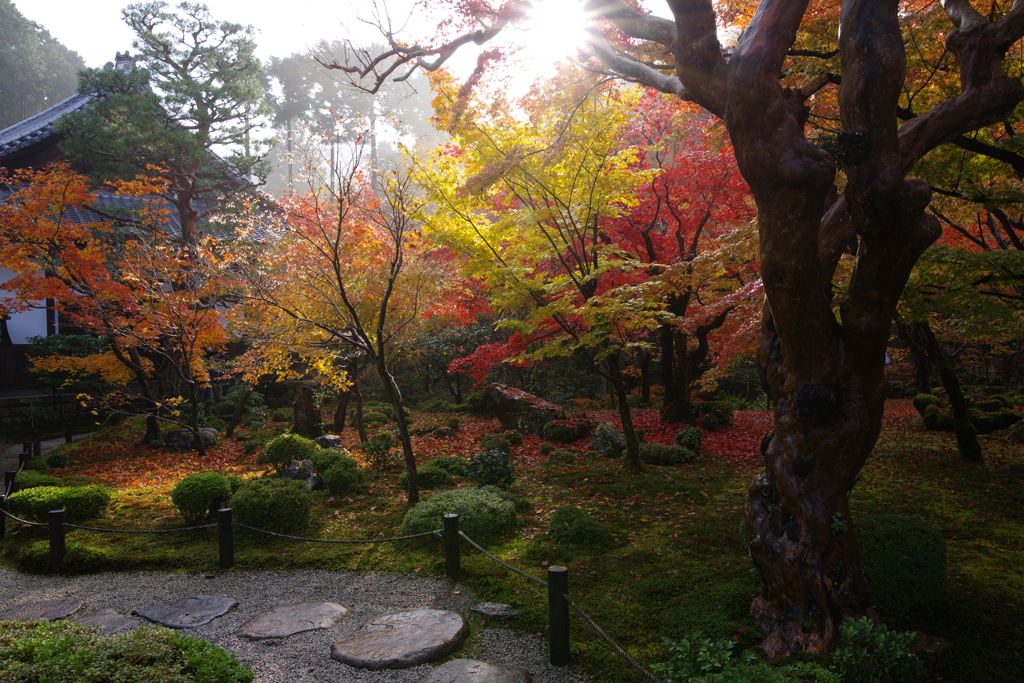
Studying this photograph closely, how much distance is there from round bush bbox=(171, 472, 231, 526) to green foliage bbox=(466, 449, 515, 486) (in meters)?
3.82

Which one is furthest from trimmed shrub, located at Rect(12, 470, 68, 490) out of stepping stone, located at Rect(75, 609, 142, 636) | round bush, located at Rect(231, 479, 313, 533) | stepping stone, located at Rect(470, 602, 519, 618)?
stepping stone, located at Rect(470, 602, 519, 618)

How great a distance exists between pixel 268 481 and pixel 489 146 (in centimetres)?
605

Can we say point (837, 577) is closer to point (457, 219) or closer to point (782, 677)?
point (782, 677)

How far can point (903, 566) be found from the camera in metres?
4.92

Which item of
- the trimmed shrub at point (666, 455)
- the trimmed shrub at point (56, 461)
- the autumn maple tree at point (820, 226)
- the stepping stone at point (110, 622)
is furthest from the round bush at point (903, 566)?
the trimmed shrub at point (56, 461)

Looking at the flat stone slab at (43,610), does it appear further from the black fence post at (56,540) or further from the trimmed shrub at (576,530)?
the trimmed shrub at (576,530)

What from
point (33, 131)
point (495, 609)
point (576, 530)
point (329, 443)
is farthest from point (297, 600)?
point (33, 131)

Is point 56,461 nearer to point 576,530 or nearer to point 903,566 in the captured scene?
point 576,530

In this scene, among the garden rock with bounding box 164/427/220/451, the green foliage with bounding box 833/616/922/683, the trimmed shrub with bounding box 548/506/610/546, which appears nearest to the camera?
the green foliage with bounding box 833/616/922/683

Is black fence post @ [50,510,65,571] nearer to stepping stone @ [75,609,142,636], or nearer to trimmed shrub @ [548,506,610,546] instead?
stepping stone @ [75,609,142,636]

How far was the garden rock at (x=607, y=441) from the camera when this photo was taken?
1161 centimetres

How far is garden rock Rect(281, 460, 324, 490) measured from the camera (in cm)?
1020

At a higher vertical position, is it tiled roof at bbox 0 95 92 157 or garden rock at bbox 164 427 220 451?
tiled roof at bbox 0 95 92 157

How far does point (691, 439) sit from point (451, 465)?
4.94m
